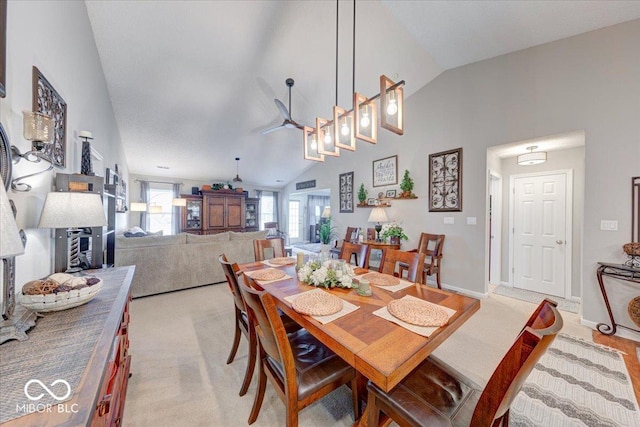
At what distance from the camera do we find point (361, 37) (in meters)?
3.11

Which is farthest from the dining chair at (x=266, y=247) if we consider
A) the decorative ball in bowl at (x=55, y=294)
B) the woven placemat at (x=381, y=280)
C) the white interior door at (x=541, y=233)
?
the white interior door at (x=541, y=233)

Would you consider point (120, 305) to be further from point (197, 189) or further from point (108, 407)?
point (197, 189)

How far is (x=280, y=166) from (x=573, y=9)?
19.3 ft


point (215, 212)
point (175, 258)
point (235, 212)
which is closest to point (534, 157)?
point (175, 258)

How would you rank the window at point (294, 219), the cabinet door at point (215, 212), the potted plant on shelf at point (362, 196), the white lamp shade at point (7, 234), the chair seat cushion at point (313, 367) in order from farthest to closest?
the window at point (294, 219), the cabinet door at point (215, 212), the potted plant on shelf at point (362, 196), the chair seat cushion at point (313, 367), the white lamp shade at point (7, 234)

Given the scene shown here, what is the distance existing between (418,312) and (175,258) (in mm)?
3645

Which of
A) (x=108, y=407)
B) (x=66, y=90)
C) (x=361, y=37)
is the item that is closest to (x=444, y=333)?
(x=108, y=407)

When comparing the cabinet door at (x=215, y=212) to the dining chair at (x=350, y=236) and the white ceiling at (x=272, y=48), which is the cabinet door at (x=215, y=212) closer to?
the white ceiling at (x=272, y=48)

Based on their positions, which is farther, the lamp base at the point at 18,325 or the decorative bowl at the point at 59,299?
the decorative bowl at the point at 59,299

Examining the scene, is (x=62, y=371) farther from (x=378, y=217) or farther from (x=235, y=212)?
(x=235, y=212)

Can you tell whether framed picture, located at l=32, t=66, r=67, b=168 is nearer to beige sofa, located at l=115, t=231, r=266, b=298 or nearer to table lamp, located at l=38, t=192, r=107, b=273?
table lamp, located at l=38, t=192, r=107, b=273

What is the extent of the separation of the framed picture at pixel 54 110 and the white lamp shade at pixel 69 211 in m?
0.43

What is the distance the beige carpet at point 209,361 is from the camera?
5.01ft

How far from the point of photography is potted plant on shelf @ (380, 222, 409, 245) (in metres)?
4.21
